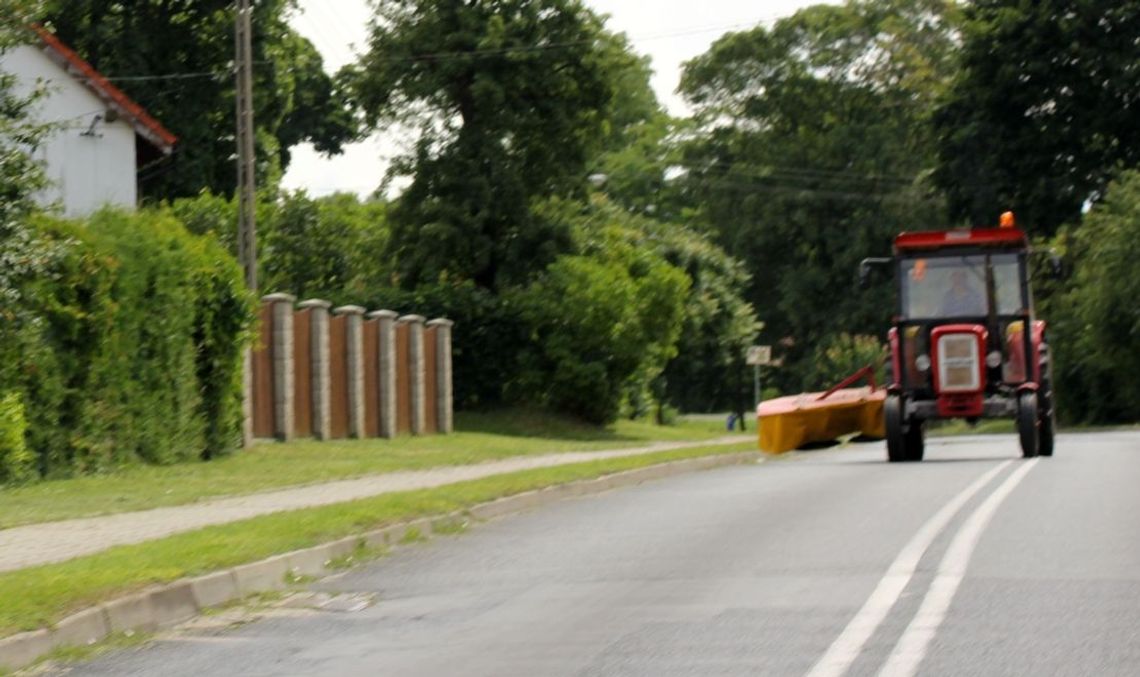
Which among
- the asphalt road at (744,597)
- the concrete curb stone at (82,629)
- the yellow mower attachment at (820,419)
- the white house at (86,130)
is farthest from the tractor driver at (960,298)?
the white house at (86,130)

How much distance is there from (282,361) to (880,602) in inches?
910

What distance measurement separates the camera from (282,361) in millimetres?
34281

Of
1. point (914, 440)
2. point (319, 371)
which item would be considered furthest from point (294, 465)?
point (914, 440)

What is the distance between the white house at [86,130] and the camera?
4175cm

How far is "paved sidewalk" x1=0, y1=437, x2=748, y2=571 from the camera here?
15750 mm

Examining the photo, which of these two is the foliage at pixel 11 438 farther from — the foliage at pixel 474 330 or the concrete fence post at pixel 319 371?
the foliage at pixel 474 330

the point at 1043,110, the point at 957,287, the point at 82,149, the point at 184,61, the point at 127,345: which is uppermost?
the point at 184,61

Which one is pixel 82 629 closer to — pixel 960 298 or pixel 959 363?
pixel 959 363

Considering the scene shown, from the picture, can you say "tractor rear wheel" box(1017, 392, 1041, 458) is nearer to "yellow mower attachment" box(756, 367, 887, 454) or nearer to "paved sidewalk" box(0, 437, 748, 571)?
"yellow mower attachment" box(756, 367, 887, 454)

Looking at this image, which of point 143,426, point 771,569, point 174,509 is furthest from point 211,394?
point 771,569

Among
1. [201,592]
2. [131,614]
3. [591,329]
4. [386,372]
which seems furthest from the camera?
[591,329]

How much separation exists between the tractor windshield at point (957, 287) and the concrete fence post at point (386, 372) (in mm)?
14302

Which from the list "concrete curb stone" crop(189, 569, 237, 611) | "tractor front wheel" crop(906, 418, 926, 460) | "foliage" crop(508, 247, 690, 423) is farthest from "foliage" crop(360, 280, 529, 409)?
"concrete curb stone" crop(189, 569, 237, 611)

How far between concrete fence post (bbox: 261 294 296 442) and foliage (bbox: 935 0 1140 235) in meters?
Result: 23.7
